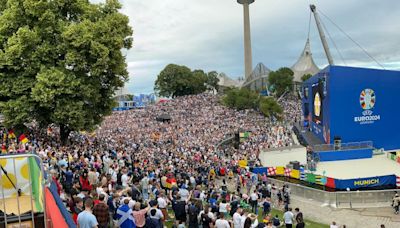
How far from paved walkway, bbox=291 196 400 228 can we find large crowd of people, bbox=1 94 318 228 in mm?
1322

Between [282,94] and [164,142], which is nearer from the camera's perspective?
[164,142]

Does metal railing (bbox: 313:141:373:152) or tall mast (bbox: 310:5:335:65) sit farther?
tall mast (bbox: 310:5:335:65)

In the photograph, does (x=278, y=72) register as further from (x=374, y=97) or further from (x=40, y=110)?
(x=40, y=110)

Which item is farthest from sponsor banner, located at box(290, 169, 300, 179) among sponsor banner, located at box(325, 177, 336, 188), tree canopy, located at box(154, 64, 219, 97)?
tree canopy, located at box(154, 64, 219, 97)

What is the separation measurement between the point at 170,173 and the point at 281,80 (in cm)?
7586

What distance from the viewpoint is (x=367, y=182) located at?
789 inches

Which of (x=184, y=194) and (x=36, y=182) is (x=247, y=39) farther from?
(x=36, y=182)

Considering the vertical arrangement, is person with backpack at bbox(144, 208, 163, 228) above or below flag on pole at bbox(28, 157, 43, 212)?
below

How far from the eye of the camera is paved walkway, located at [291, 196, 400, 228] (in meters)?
16.1

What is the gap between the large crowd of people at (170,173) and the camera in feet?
29.4

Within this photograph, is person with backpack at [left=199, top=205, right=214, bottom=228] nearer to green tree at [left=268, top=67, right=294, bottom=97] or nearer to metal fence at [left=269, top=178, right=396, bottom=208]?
metal fence at [left=269, top=178, right=396, bottom=208]

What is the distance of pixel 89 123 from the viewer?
22984 millimetres

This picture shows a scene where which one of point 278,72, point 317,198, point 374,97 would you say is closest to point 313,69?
point 278,72

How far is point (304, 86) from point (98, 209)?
4389 centimetres
